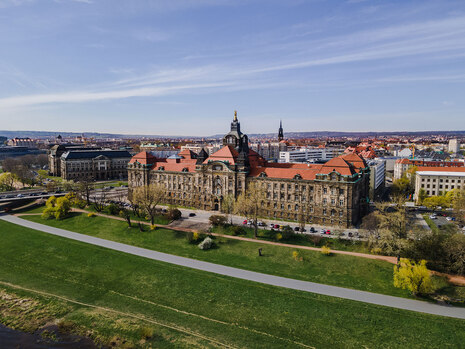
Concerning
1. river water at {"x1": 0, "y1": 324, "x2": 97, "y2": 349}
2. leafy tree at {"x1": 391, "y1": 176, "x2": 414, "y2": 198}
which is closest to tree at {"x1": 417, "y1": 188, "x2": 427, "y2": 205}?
leafy tree at {"x1": 391, "y1": 176, "x2": 414, "y2": 198}

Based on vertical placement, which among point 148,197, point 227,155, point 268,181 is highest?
point 227,155

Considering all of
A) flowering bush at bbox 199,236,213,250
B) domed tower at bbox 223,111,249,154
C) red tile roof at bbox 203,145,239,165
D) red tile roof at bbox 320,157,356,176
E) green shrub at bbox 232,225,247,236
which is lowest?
flowering bush at bbox 199,236,213,250

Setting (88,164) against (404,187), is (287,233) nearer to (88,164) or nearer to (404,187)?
(404,187)

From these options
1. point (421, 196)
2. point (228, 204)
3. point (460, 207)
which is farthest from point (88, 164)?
point (460, 207)

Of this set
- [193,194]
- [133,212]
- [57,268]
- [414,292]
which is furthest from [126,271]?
[414,292]

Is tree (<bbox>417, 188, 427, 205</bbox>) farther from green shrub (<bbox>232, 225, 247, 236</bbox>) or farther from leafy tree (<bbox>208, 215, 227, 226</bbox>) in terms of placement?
leafy tree (<bbox>208, 215, 227, 226</bbox>)

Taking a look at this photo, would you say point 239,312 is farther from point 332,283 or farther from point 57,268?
point 57,268
